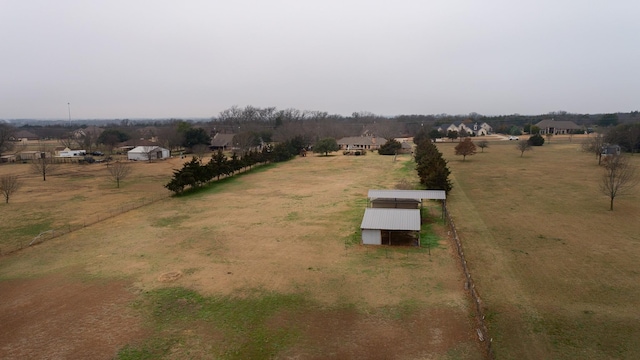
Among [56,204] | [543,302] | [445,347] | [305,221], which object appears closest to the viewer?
[445,347]

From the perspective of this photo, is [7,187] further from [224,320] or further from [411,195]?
[411,195]

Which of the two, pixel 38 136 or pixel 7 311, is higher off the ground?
pixel 38 136

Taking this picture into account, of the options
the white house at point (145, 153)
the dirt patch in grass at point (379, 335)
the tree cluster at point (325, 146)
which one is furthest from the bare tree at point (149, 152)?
the dirt patch in grass at point (379, 335)

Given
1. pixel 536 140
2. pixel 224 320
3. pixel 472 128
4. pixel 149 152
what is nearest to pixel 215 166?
pixel 149 152

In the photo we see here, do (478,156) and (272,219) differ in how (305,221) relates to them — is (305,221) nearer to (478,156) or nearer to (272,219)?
(272,219)

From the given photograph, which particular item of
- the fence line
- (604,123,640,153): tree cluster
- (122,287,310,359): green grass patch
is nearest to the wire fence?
(122,287,310,359): green grass patch

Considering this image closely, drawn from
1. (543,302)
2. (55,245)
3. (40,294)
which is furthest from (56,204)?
(543,302)

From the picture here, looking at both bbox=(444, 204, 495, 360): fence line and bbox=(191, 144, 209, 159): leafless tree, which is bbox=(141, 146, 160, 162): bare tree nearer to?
bbox=(191, 144, 209, 159): leafless tree
